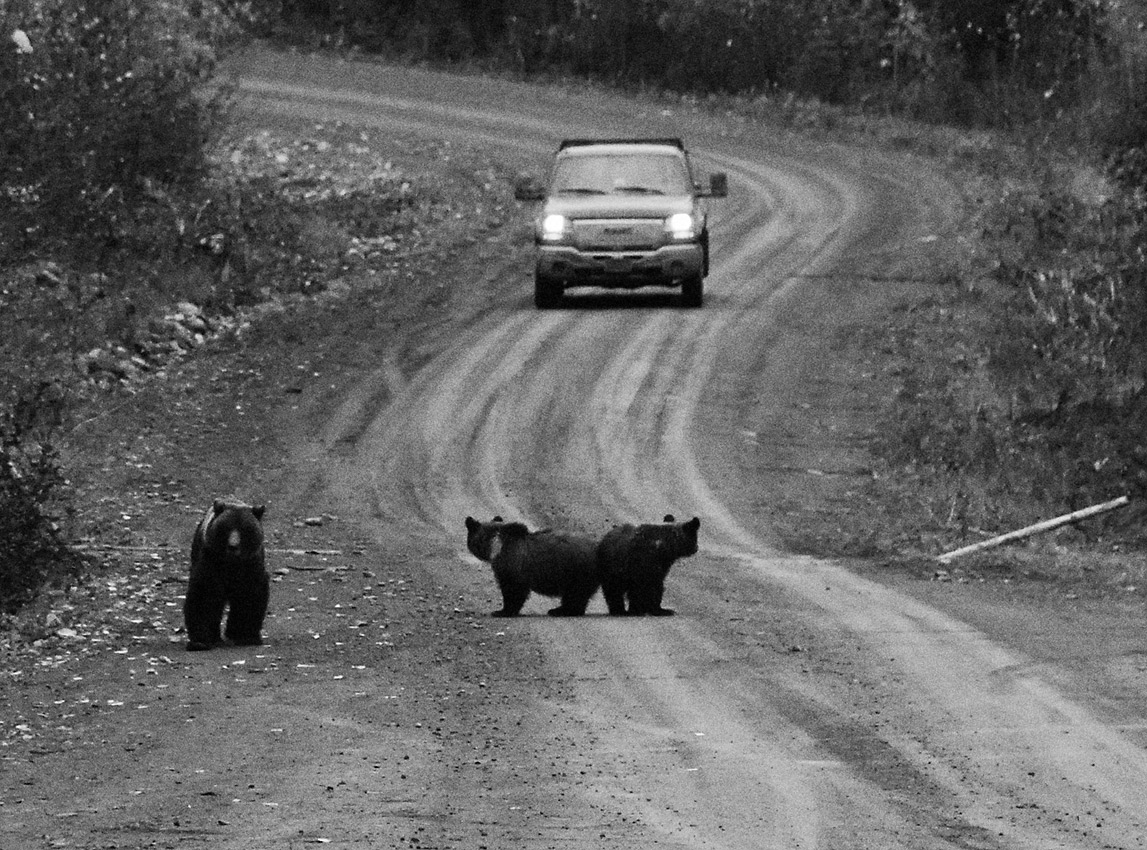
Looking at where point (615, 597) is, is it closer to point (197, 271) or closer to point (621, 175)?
point (621, 175)

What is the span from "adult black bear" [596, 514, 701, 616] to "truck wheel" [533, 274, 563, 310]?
14110mm

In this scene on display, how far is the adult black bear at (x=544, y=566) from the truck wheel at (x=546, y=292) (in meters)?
14.0

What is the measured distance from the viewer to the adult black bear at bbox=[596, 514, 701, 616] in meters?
14.2

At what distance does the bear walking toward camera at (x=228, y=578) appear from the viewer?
12.9m

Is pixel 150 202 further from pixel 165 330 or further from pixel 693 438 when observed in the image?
pixel 693 438

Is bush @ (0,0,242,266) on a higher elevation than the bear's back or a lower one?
higher

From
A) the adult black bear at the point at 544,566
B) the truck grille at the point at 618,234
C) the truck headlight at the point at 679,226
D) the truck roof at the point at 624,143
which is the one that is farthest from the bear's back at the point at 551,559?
the truck roof at the point at 624,143

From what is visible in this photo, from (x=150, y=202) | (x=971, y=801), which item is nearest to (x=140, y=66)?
(x=150, y=202)

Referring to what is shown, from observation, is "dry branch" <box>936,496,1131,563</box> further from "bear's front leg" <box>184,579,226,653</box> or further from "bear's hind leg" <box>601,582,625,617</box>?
"bear's front leg" <box>184,579,226,653</box>

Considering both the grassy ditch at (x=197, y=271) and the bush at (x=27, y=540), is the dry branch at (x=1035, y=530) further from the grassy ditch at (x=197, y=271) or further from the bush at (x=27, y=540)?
the grassy ditch at (x=197, y=271)

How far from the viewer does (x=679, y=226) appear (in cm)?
2769

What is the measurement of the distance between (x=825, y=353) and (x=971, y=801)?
1749cm

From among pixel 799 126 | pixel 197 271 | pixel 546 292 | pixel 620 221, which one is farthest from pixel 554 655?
pixel 799 126

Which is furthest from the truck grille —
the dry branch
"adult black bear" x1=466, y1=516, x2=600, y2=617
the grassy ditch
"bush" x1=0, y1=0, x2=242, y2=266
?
"adult black bear" x1=466, y1=516, x2=600, y2=617
